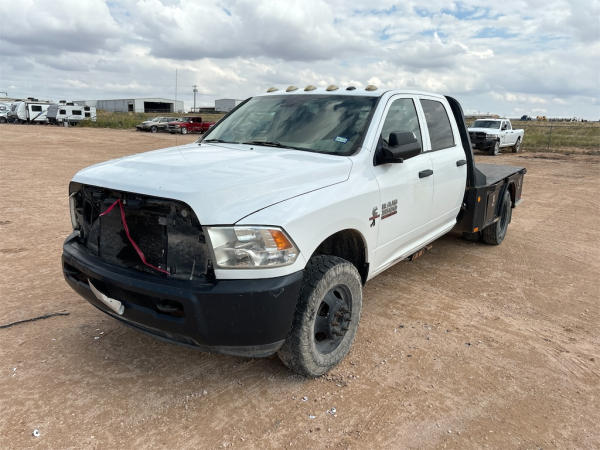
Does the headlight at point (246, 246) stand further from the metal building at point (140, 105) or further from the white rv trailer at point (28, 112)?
the metal building at point (140, 105)

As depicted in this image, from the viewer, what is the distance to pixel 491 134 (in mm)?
21406

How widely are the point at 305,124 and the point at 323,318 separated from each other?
5.30 feet

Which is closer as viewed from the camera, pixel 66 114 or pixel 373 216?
pixel 373 216

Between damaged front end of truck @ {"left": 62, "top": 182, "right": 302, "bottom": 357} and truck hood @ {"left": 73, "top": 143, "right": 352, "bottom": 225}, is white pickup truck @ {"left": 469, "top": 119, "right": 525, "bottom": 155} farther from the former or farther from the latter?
damaged front end of truck @ {"left": 62, "top": 182, "right": 302, "bottom": 357}

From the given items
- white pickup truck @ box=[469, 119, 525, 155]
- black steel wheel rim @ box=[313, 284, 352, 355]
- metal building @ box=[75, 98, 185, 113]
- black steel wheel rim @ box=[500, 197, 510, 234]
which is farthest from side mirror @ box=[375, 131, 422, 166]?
metal building @ box=[75, 98, 185, 113]

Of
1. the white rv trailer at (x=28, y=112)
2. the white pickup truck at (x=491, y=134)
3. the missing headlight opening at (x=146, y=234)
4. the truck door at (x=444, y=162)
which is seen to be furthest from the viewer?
the white rv trailer at (x=28, y=112)

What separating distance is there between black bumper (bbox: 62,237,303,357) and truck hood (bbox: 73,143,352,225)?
0.39 metres

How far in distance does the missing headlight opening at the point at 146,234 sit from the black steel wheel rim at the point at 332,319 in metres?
0.95

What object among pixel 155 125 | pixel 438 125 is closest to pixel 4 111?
pixel 155 125

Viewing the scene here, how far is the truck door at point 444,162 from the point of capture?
4387 mm

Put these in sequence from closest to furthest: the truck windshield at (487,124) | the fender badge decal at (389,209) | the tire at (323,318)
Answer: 1. the tire at (323,318)
2. the fender badge decal at (389,209)
3. the truck windshield at (487,124)

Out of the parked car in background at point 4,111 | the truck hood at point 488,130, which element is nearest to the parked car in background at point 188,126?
the parked car in background at point 4,111

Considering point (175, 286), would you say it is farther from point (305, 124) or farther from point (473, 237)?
point (473, 237)

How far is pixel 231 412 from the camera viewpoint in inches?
109
